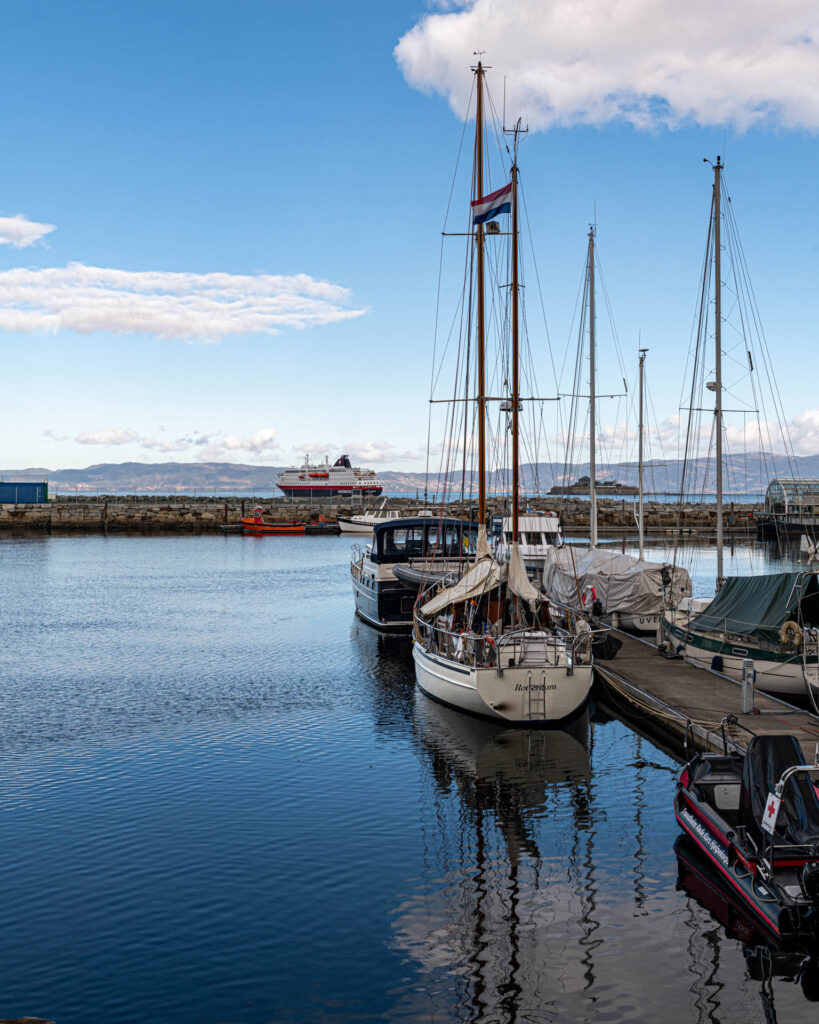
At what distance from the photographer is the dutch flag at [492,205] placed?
2512 cm

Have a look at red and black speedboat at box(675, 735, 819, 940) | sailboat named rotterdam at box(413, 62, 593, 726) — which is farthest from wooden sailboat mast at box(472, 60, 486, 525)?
red and black speedboat at box(675, 735, 819, 940)

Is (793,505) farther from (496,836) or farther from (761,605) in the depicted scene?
(496,836)

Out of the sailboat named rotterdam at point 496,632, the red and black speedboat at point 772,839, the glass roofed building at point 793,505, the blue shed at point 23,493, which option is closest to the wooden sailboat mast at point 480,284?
the sailboat named rotterdam at point 496,632

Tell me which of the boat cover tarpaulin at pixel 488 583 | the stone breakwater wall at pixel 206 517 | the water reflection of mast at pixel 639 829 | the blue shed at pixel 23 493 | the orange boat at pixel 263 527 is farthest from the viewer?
the blue shed at pixel 23 493

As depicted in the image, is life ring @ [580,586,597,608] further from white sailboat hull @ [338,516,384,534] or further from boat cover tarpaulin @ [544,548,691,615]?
white sailboat hull @ [338,516,384,534]

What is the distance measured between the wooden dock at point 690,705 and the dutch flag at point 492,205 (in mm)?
14229

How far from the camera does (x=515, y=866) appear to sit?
516 inches

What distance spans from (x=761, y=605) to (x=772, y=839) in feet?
42.1

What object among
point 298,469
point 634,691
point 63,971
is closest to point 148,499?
point 298,469

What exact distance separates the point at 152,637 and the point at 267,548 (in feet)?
151

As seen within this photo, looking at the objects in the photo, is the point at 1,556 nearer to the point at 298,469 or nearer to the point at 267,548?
the point at 267,548

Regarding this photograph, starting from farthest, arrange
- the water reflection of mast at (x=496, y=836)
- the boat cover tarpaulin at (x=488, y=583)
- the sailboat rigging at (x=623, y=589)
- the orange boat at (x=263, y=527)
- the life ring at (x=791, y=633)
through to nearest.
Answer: the orange boat at (x=263, y=527) → the sailboat rigging at (x=623, y=589) → the boat cover tarpaulin at (x=488, y=583) → the life ring at (x=791, y=633) → the water reflection of mast at (x=496, y=836)

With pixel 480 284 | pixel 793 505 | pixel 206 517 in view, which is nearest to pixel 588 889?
pixel 480 284

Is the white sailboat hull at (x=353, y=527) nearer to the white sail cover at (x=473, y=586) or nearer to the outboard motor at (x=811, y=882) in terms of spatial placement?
the white sail cover at (x=473, y=586)
